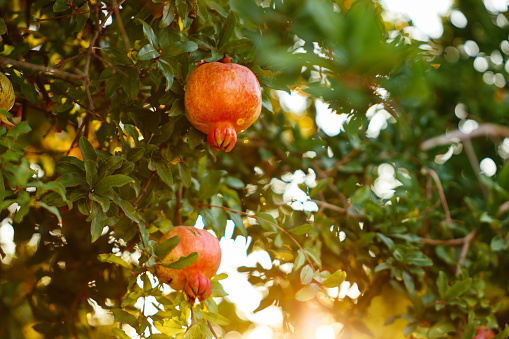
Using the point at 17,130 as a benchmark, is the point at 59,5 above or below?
above

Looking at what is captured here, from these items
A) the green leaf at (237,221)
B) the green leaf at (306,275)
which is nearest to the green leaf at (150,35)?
the green leaf at (237,221)

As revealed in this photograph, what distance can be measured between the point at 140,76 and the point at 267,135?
68 centimetres

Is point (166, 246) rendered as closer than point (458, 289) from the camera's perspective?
Yes

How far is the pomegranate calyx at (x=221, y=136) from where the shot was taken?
0.84 metres

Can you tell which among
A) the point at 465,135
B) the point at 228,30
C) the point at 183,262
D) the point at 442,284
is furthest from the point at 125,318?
the point at 465,135

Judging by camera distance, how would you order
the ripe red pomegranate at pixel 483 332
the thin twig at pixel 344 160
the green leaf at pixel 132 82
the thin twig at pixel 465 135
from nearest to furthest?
1. the green leaf at pixel 132 82
2. the ripe red pomegranate at pixel 483 332
3. the thin twig at pixel 344 160
4. the thin twig at pixel 465 135

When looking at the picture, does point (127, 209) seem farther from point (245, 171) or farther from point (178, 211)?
point (245, 171)

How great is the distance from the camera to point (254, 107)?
88 centimetres

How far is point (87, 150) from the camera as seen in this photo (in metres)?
0.81

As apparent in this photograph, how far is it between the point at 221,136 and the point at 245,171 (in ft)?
2.17

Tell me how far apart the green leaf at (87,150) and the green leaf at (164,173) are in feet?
0.44

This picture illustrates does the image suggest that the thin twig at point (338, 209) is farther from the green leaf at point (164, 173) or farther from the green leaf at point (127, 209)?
the green leaf at point (127, 209)

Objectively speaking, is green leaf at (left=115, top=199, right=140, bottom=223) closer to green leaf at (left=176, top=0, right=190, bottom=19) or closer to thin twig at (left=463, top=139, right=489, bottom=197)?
green leaf at (left=176, top=0, right=190, bottom=19)

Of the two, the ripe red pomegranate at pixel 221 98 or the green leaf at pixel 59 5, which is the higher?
the green leaf at pixel 59 5
